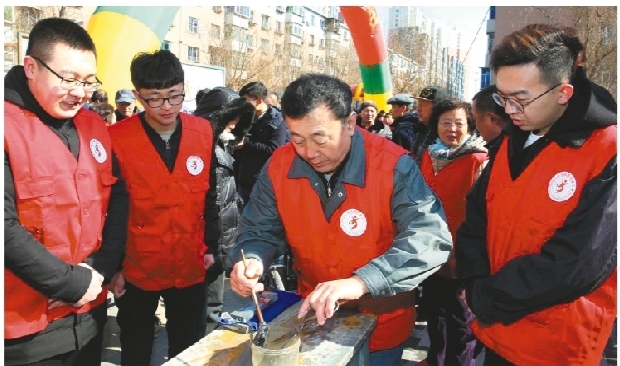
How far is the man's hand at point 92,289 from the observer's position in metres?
1.74

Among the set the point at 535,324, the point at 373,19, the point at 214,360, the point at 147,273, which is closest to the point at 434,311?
the point at 535,324

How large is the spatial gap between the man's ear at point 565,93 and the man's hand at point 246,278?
109 centimetres

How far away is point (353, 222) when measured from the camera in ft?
5.66

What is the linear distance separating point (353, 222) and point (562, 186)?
2.15 ft

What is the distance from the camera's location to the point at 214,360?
55.0 inches

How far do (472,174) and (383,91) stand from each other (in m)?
10.3

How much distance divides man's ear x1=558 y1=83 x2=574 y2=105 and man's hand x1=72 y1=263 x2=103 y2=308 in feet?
5.45

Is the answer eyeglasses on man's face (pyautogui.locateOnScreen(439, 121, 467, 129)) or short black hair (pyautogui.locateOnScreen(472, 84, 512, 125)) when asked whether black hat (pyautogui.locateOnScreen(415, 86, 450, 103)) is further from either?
short black hair (pyautogui.locateOnScreen(472, 84, 512, 125))

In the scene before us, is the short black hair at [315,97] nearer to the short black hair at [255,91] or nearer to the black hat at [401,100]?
the short black hair at [255,91]

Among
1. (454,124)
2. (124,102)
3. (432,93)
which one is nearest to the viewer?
(454,124)

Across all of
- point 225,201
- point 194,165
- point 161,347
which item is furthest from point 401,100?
point 194,165

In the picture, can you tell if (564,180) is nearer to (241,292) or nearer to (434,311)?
(241,292)

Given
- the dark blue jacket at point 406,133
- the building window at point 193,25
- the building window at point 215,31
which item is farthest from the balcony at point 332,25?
the dark blue jacket at point 406,133

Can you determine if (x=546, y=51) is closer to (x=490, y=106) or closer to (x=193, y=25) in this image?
(x=490, y=106)
